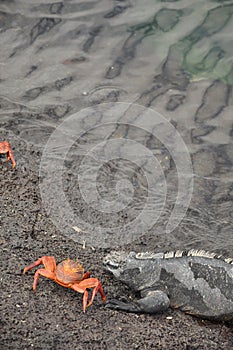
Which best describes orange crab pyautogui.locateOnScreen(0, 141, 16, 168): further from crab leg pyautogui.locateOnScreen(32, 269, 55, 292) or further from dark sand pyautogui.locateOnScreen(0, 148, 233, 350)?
crab leg pyautogui.locateOnScreen(32, 269, 55, 292)

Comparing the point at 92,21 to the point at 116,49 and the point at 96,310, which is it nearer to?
the point at 116,49

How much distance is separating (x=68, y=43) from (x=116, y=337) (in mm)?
6574

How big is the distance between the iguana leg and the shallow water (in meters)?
1.15

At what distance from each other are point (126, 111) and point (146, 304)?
4232 millimetres

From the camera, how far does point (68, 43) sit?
1062cm

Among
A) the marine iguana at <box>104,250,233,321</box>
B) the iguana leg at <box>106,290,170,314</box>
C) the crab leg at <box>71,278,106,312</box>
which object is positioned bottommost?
the marine iguana at <box>104,250,233,321</box>

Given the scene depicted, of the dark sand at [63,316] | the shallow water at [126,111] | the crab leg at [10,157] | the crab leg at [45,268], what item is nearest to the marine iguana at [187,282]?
the dark sand at [63,316]

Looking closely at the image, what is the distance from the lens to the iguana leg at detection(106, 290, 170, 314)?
17.7 feet

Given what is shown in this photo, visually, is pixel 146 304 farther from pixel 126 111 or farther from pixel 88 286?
pixel 126 111

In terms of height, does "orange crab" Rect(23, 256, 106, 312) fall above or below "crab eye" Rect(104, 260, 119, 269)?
above

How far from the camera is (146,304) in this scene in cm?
547

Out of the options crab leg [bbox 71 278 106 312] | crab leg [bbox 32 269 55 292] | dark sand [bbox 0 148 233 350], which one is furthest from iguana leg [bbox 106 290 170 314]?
crab leg [bbox 32 269 55 292]

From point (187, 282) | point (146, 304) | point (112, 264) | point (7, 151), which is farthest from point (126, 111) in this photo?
point (146, 304)

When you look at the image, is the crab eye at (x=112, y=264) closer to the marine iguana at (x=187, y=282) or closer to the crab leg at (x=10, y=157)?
the marine iguana at (x=187, y=282)
